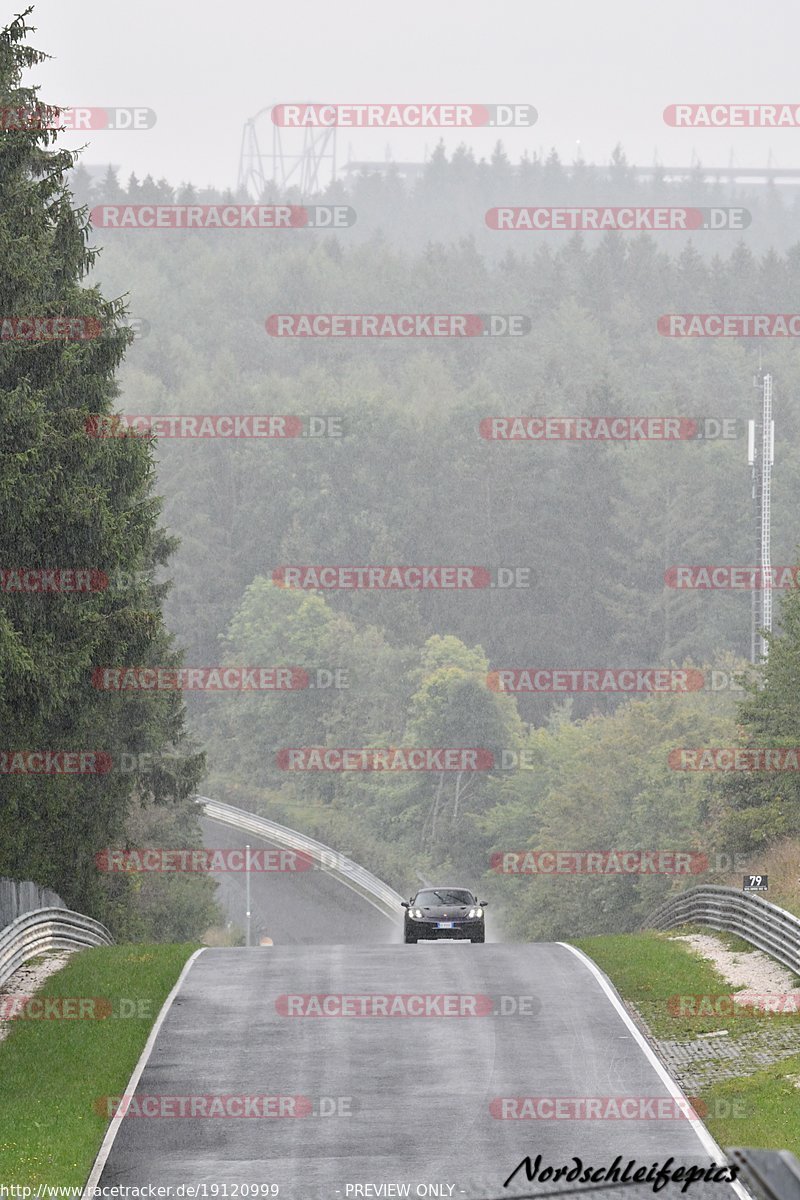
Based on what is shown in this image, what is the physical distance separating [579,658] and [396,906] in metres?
57.2

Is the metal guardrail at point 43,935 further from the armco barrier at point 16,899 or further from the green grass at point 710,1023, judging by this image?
the green grass at point 710,1023

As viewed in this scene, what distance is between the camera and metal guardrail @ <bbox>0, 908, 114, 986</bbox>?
25.9 meters

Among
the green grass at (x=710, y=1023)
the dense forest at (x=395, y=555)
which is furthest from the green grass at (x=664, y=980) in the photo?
the dense forest at (x=395, y=555)

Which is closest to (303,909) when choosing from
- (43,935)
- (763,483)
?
(763,483)

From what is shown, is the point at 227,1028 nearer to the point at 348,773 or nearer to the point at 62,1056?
the point at 62,1056

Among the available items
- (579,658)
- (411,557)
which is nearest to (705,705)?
(579,658)

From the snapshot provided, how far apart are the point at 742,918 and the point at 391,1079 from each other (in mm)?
11226

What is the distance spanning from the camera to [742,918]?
29.5m

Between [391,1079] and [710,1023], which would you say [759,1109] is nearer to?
[391,1079]

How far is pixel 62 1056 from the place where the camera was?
2128 cm

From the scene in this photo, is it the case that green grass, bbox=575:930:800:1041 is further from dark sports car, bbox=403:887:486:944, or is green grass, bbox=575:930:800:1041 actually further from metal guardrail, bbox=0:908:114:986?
metal guardrail, bbox=0:908:114:986

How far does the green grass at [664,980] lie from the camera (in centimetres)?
2317

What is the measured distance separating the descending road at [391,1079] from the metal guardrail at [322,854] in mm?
48963

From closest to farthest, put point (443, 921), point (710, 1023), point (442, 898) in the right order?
point (710, 1023), point (443, 921), point (442, 898)
